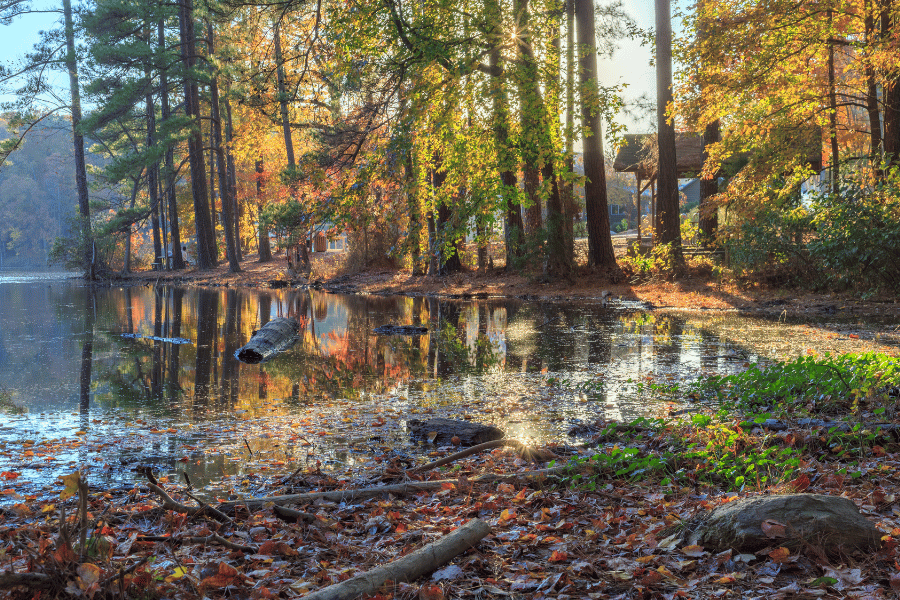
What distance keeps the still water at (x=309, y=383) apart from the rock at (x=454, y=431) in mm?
209

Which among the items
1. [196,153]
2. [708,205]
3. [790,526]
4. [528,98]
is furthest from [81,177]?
[790,526]

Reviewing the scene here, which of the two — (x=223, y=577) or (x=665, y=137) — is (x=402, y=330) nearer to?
(x=223, y=577)

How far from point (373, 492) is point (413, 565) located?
1.52 meters

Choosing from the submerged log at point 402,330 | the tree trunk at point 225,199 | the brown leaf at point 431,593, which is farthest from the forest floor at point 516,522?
the tree trunk at point 225,199

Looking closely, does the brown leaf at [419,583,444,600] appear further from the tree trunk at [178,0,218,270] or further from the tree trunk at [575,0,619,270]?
the tree trunk at [178,0,218,270]

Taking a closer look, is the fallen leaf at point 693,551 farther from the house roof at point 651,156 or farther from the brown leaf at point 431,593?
the house roof at point 651,156

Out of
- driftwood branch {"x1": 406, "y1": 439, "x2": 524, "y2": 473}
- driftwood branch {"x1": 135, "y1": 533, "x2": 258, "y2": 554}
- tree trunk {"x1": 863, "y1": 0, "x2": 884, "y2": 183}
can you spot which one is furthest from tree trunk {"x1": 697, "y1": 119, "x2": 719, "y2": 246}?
driftwood branch {"x1": 135, "y1": 533, "x2": 258, "y2": 554}

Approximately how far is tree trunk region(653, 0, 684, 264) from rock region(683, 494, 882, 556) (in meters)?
18.5

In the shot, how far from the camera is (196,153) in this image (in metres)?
36.7

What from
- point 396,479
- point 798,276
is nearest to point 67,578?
point 396,479

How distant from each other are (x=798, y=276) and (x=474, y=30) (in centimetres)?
1148

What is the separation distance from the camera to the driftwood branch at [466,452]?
18.1ft

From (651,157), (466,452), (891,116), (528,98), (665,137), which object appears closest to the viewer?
(466,452)

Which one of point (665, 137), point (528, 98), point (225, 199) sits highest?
point (225, 199)
